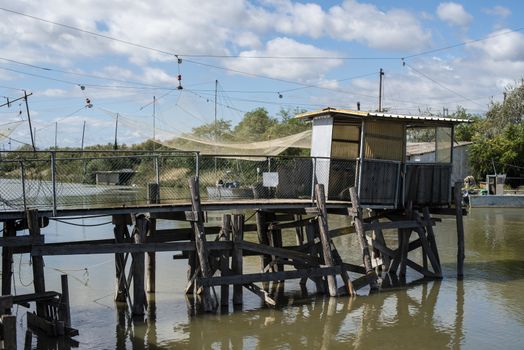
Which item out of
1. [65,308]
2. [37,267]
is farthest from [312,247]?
[37,267]

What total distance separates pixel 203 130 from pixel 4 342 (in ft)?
70.3

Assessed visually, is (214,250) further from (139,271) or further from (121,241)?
(121,241)

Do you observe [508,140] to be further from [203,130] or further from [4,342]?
[4,342]

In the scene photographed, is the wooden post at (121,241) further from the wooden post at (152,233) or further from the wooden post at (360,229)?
the wooden post at (360,229)

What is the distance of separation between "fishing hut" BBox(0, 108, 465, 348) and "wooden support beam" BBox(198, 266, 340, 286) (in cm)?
2

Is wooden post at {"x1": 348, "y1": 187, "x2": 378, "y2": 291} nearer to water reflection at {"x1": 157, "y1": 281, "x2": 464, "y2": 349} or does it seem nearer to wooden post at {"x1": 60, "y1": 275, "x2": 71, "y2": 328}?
water reflection at {"x1": 157, "y1": 281, "x2": 464, "y2": 349}

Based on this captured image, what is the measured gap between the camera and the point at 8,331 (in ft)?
24.8

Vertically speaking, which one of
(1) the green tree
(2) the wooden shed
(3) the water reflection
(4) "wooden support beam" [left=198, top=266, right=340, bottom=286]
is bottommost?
(3) the water reflection

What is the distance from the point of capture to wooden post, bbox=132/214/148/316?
13.4 meters

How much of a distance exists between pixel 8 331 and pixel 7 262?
5.24m

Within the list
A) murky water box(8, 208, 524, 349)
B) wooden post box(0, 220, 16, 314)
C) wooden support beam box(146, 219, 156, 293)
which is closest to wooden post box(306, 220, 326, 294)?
murky water box(8, 208, 524, 349)

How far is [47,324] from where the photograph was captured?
11789mm

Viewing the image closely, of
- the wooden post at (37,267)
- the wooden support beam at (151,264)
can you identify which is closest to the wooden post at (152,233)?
the wooden support beam at (151,264)

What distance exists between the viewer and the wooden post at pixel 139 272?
13367mm
